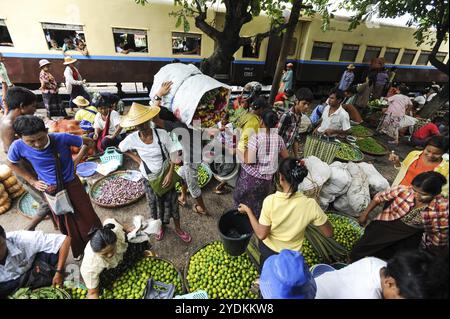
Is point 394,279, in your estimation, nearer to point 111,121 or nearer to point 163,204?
point 163,204

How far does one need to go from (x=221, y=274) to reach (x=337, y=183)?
2.52m

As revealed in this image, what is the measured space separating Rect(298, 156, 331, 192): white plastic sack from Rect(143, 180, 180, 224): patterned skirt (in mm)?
2054

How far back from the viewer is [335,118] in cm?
466

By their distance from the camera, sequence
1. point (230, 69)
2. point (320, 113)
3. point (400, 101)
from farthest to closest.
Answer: point (230, 69)
point (400, 101)
point (320, 113)

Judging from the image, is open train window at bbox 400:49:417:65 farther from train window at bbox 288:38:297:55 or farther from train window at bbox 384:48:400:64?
train window at bbox 288:38:297:55

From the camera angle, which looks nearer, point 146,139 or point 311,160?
point 146,139

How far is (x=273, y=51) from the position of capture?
10.9m

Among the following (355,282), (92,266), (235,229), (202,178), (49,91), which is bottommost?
(202,178)

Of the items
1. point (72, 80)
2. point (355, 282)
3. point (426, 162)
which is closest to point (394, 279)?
point (355, 282)

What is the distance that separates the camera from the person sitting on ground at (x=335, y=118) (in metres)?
4.48

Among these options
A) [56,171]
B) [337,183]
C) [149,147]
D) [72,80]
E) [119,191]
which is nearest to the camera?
[56,171]

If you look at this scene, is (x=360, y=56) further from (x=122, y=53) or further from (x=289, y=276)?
(x=289, y=276)
